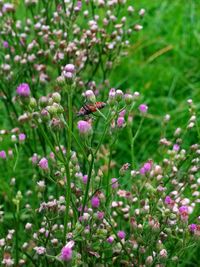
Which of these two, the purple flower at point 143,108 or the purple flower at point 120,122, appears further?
the purple flower at point 143,108

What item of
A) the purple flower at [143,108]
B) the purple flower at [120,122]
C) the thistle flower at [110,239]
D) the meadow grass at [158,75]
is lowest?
the thistle flower at [110,239]

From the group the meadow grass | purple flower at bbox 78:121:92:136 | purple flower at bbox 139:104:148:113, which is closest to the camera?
purple flower at bbox 78:121:92:136

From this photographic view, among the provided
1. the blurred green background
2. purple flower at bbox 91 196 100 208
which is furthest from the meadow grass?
purple flower at bbox 91 196 100 208

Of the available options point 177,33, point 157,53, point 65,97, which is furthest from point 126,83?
point 65,97

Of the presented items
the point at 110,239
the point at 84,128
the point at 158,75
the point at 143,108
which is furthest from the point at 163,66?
the point at 84,128

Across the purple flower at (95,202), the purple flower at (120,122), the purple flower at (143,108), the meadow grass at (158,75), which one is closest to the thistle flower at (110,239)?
the purple flower at (95,202)

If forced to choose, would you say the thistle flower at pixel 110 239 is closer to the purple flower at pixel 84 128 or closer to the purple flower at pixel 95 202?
the purple flower at pixel 95 202

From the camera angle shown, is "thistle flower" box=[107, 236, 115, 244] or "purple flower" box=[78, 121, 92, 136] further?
"thistle flower" box=[107, 236, 115, 244]

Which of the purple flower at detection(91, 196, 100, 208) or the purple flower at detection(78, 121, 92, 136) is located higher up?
the purple flower at detection(78, 121, 92, 136)

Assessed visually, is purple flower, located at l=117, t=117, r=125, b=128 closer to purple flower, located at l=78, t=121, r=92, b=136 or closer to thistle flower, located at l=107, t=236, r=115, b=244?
purple flower, located at l=78, t=121, r=92, b=136

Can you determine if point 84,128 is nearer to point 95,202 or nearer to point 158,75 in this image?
point 95,202

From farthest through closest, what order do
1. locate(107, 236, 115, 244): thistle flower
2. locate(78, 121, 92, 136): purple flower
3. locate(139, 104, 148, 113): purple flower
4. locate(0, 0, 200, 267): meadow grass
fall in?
1. locate(0, 0, 200, 267): meadow grass
2. locate(139, 104, 148, 113): purple flower
3. locate(107, 236, 115, 244): thistle flower
4. locate(78, 121, 92, 136): purple flower

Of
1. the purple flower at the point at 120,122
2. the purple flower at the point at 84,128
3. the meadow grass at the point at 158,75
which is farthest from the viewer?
the meadow grass at the point at 158,75
